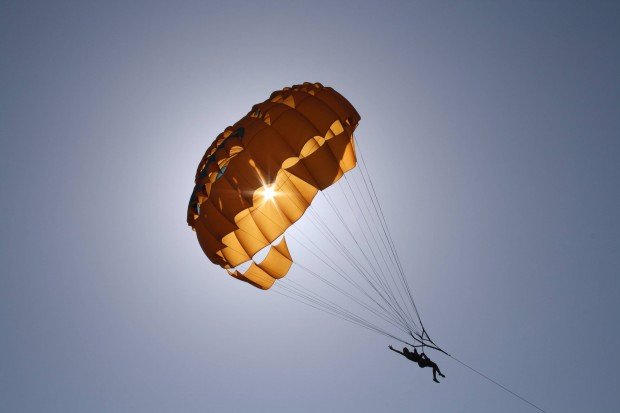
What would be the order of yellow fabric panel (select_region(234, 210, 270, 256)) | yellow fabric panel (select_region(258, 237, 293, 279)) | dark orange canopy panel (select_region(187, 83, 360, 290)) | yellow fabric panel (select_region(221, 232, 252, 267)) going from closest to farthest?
dark orange canopy panel (select_region(187, 83, 360, 290)) → yellow fabric panel (select_region(234, 210, 270, 256)) → yellow fabric panel (select_region(221, 232, 252, 267)) → yellow fabric panel (select_region(258, 237, 293, 279))

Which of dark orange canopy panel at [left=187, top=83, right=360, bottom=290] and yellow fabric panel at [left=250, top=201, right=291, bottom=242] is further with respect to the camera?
yellow fabric panel at [left=250, top=201, right=291, bottom=242]

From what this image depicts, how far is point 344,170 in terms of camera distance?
34.4 ft

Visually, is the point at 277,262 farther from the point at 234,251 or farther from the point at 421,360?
the point at 421,360

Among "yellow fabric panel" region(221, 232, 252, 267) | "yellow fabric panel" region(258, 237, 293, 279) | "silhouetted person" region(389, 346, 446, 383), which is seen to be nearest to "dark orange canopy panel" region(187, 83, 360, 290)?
"yellow fabric panel" region(221, 232, 252, 267)

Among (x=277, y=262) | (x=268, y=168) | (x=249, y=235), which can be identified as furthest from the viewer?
(x=277, y=262)

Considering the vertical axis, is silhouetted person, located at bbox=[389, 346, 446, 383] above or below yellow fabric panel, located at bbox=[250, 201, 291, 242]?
below

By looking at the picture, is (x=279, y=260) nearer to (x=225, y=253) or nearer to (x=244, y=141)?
(x=225, y=253)

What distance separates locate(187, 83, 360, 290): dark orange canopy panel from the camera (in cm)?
880

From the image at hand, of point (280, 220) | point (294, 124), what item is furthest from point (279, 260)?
point (294, 124)

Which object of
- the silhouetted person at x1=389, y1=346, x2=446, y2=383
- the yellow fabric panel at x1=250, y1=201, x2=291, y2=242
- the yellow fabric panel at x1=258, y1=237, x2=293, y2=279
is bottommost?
the silhouetted person at x1=389, y1=346, x2=446, y2=383

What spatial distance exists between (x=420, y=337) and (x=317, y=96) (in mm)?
6714

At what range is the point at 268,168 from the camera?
870 centimetres

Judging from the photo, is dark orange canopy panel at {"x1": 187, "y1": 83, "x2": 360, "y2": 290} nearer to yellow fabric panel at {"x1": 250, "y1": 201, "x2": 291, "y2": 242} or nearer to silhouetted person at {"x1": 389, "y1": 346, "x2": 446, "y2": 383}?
yellow fabric panel at {"x1": 250, "y1": 201, "x2": 291, "y2": 242}

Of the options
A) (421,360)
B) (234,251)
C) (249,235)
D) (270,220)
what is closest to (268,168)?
(270,220)
